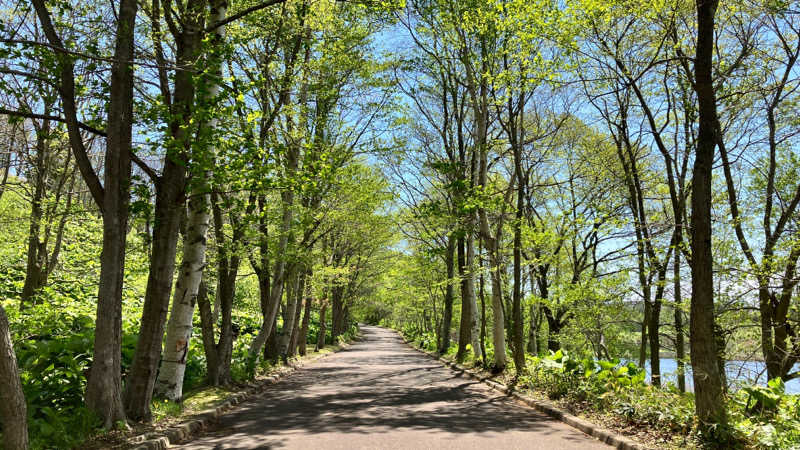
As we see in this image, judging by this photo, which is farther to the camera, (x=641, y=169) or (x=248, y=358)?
(x=641, y=169)

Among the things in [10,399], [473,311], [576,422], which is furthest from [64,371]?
[473,311]

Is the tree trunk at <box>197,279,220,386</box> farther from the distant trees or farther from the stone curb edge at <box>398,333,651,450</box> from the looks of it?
the stone curb edge at <box>398,333,651,450</box>

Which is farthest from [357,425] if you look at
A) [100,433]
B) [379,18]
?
[379,18]

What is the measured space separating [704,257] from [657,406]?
87.8 inches

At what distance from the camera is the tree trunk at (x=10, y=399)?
417 centimetres

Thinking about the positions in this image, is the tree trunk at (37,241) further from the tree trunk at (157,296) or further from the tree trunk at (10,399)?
the tree trunk at (10,399)

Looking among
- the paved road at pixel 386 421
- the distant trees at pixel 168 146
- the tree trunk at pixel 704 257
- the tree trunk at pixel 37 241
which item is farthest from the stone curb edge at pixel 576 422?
the tree trunk at pixel 37 241

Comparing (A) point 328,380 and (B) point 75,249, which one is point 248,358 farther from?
(B) point 75,249

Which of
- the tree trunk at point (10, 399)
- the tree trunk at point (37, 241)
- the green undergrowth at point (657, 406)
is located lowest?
the green undergrowth at point (657, 406)

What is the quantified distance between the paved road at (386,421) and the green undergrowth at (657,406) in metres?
0.73

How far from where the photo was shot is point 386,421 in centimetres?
823

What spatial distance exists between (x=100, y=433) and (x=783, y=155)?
16.7m

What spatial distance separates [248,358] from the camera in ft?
43.8

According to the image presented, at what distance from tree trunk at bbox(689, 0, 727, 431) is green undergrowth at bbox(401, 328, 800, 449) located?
0.90 feet
